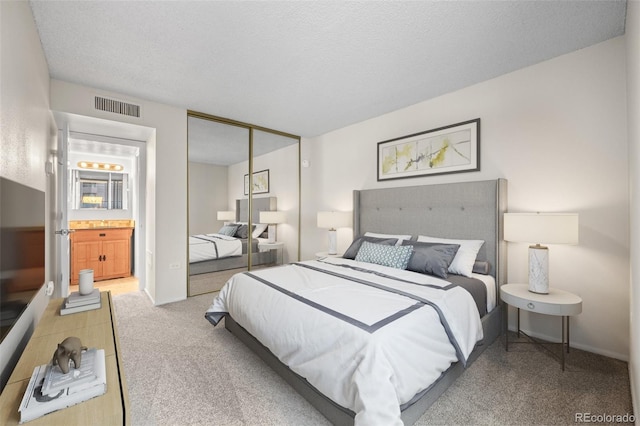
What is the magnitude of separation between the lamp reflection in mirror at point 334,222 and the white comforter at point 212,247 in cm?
140

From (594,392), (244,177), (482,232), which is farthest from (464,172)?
(244,177)

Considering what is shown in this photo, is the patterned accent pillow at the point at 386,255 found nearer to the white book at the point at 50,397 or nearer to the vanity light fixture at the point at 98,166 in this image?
the white book at the point at 50,397

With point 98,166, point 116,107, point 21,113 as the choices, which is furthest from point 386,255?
point 98,166

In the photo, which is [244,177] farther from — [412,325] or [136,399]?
[412,325]

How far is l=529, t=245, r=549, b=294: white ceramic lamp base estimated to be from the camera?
2217 millimetres

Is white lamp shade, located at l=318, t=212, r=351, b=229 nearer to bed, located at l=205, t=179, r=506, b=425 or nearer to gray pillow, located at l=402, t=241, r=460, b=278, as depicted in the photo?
bed, located at l=205, t=179, r=506, b=425

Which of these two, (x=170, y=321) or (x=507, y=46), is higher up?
(x=507, y=46)

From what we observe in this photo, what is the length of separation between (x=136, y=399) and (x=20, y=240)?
3.85ft

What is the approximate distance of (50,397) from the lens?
952mm

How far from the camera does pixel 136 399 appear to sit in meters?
1.76

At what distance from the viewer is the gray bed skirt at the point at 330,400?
4.87ft

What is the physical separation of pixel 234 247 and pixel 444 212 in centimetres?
305

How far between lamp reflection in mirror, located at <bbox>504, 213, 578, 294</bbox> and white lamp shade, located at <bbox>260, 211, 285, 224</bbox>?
10.7 ft
